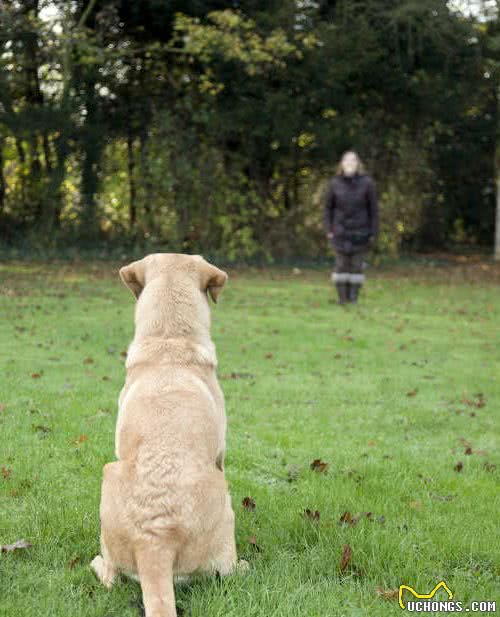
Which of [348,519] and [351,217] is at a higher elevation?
[351,217]

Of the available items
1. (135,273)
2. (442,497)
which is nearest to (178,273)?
(135,273)

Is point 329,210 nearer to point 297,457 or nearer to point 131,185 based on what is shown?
point 131,185

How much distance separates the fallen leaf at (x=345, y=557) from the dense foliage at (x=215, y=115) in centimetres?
1859

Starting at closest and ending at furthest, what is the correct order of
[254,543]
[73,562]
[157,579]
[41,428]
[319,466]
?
[157,579] → [73,562] → [254,543] → [319,466] → [41,428]

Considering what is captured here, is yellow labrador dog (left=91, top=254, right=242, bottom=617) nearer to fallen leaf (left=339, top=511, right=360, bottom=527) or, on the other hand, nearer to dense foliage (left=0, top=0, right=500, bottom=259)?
fallen leaf (left=339, top=511, right=360, bottom=527)

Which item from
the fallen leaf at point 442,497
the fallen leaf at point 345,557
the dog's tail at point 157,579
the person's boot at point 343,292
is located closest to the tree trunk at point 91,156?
the person's boot at point 343,292

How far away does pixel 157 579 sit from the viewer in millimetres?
3336

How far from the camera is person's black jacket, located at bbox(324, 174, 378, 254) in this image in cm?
1552

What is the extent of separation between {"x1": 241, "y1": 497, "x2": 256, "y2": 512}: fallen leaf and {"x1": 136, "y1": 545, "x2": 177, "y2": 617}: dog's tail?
1711mm

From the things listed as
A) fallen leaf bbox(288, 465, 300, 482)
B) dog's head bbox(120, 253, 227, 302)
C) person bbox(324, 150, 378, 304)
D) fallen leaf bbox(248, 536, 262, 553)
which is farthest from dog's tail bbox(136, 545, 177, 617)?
person bbox(324, 150, 378, 304)

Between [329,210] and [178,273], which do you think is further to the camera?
[329,210]

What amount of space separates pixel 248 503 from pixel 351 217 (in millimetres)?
10948

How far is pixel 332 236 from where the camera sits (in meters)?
15.7

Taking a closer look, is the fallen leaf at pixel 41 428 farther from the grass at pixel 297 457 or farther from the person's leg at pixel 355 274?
the person's leg at pixel 355 274
